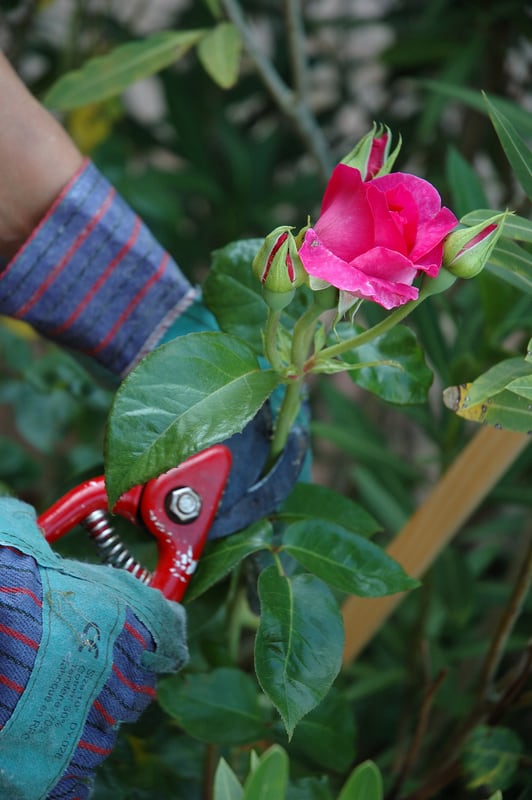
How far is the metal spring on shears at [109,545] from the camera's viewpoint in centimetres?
46

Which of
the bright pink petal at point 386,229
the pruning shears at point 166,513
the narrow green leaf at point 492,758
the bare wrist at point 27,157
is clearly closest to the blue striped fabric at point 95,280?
the bare wrist at point 27,157

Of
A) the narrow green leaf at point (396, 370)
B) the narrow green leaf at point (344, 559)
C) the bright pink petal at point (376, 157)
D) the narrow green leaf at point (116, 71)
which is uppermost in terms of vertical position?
the narrow green leaf at point (116, 71)

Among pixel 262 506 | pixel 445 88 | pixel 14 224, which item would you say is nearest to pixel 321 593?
pixel 262 506

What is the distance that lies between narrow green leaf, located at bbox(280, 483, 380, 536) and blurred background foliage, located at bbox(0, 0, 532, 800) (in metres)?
0.08

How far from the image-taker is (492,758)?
1.95 ft

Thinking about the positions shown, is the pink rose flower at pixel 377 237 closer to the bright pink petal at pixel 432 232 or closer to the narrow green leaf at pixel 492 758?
the bright pink petal at pixel 432 232

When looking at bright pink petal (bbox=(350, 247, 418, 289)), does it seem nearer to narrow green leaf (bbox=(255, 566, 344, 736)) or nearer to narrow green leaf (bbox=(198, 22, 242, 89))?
narrow green leaf (bbox=(255, 566, 344, 736))

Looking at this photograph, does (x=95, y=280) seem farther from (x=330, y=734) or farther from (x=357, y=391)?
(x=357, y=391)

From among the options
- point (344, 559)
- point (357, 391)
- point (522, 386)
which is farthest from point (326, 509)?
point (357, 391)

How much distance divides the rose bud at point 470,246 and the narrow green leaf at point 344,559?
0.17 meters

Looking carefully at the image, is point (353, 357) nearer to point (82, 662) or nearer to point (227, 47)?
point (82, 662)

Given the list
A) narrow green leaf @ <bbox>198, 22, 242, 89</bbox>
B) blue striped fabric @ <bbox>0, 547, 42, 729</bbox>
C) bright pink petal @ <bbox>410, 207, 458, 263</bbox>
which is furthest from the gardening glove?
narrow green leaf @ <bbox>198, 22, 242, 89</bbox>

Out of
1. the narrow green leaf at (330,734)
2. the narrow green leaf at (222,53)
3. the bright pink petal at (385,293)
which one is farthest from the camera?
the narrow green leaf at (222,53)

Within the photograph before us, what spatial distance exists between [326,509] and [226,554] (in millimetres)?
77
